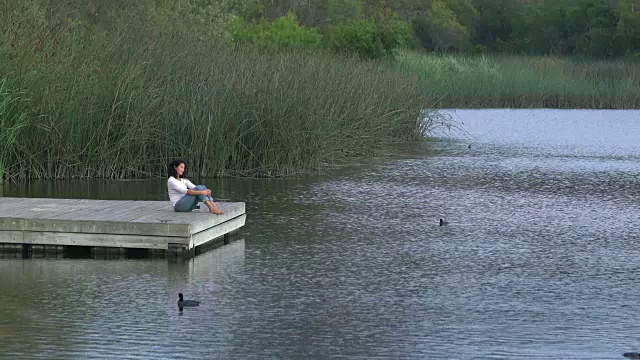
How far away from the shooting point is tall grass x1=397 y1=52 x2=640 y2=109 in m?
45.5

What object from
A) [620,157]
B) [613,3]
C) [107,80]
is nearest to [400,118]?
[620,157]

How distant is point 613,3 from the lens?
72.4 m

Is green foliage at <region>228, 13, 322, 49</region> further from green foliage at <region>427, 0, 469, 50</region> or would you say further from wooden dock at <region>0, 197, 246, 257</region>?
green foliage at <region>427, 0, 469, 50</region>

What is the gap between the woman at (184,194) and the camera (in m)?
13.5

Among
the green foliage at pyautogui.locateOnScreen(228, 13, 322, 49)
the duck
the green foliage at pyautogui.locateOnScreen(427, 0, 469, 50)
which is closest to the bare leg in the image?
the duck

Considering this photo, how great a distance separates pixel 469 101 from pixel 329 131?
2398 centimetres

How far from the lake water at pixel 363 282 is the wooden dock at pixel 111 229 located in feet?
0.88

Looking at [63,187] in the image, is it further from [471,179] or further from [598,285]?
[598,285]

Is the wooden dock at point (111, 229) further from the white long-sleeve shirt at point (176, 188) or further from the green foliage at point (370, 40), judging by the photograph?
the green foliage at point (370, 40)

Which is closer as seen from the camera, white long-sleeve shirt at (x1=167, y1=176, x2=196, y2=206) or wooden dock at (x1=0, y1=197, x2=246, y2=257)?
wooden dock at (x1=0, y1=197, x2=246, y2=257)

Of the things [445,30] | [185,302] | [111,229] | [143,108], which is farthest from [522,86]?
[185,302]

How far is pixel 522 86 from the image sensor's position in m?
46.6

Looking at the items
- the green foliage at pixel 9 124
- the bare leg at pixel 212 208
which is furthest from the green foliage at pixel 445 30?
the bare leg at pixel 212 208

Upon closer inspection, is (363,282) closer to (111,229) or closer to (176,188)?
(111,229)
